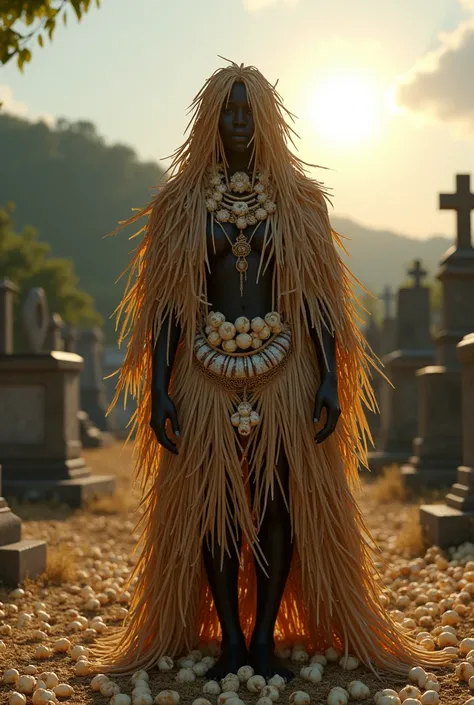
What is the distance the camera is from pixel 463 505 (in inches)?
236

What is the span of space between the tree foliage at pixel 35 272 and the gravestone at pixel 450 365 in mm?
25031

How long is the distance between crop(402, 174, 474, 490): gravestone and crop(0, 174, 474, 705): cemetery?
16mm

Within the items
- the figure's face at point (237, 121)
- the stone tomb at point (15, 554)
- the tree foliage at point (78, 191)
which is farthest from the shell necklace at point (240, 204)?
the tree foliage at point (78, 191)

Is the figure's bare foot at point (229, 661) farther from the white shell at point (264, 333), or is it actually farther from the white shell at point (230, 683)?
the white shell at point (264, 333)

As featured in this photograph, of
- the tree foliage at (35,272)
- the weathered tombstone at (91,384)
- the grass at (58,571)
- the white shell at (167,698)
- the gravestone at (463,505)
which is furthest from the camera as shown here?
the tree foliage at (35,272)

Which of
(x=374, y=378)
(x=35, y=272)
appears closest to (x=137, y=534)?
(x=374, y=378)

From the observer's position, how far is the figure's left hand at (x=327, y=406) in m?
3.50

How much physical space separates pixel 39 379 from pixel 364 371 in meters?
6.38

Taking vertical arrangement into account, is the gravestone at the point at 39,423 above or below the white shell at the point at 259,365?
below

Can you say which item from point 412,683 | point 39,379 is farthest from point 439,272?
point 412,683

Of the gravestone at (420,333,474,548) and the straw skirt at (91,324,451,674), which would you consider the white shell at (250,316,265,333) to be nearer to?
the straw skirt at (91,324,451,674)

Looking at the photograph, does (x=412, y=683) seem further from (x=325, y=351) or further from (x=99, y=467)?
(x=99, y=467)

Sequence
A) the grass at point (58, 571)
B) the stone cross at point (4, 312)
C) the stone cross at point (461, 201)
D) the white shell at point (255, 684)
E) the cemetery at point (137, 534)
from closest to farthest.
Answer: the white shell at point (255, 684) → the cemetery at point (137, 534) → the grass at point (58, 571) → the stone cross at point (461, 201) → the stone cross at point (4, 312)

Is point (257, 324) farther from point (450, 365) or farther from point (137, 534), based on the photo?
point (450, 365)
